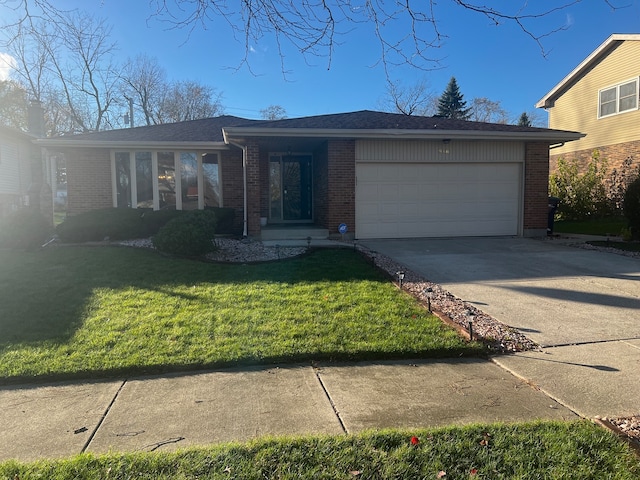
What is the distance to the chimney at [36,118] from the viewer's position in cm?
2473

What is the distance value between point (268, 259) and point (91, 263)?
3.47 m

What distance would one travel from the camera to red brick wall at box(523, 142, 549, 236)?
42.5 feet

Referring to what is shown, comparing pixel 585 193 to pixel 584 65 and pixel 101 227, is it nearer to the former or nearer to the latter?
pixel 584 65

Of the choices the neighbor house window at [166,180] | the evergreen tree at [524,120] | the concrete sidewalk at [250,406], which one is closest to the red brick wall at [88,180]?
the neighbor house window at [166,180]

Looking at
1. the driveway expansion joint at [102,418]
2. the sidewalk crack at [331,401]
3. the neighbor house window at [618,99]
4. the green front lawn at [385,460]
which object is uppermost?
the neighbor house window at [618,99]

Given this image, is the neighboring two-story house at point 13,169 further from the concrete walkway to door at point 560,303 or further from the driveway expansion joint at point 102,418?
the driveway expansion joint at point 102,418

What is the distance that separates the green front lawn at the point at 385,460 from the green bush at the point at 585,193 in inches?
702

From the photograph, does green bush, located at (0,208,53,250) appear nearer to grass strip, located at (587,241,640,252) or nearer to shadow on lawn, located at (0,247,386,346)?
shadow on lawn, located at (0,247,386,346)

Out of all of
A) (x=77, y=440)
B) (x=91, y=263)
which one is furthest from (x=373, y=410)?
(x=91, y=263)

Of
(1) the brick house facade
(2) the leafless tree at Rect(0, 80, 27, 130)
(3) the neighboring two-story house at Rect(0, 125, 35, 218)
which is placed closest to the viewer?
(1) the brick house facade

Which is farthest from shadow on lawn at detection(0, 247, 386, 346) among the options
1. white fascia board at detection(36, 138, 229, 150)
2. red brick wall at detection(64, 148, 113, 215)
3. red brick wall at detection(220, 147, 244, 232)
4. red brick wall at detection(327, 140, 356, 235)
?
red brick wall at detection(220, 147, 244, 232)

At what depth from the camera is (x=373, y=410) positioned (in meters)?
3.42

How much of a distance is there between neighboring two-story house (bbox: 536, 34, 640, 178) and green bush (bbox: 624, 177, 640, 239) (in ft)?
16.6

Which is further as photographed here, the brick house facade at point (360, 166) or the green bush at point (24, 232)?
the brick house facade at point (360, 166)
